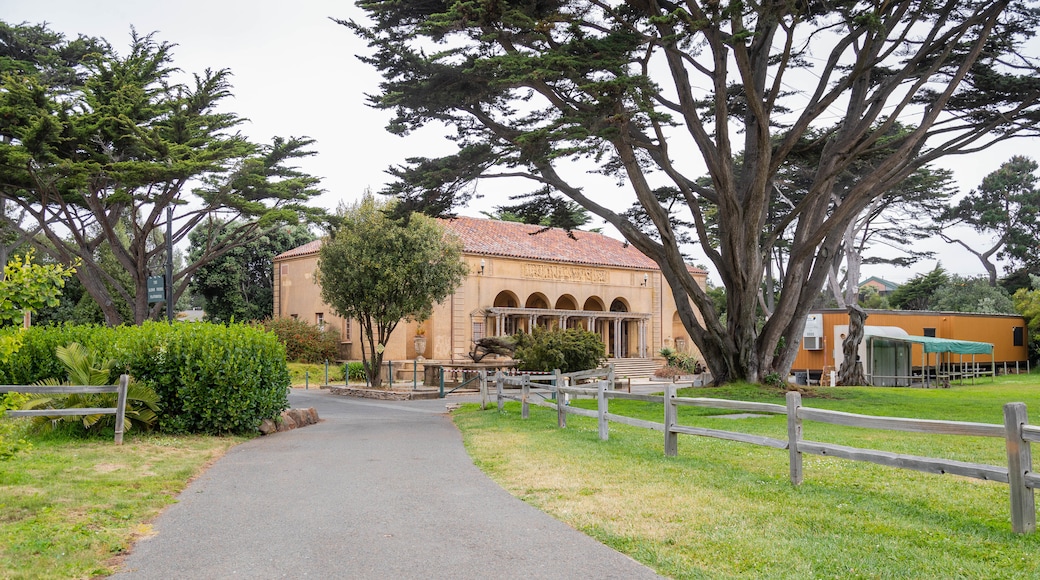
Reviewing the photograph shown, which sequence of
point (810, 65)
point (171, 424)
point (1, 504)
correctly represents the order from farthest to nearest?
point (810, 65), point (171, 424), point (1, 504)

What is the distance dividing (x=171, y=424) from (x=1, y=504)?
6042mm

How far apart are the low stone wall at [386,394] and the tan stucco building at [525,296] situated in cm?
851

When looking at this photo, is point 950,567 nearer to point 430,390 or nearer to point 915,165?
point 915,165

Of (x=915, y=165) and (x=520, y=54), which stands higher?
(x=520, y=54)

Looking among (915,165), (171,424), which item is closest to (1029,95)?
(915,165)

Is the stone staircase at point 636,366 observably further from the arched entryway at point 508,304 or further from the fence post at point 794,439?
the fence post at point 794,439

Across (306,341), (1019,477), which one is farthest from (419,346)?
(1019,477)

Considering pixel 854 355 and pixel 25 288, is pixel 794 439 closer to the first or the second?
pixel 25 288

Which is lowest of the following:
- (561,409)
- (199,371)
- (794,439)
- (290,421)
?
(290,421)

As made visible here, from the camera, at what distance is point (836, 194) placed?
36.0m

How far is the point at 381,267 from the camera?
2756 cm

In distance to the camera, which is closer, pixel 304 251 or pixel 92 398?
pixel 92 398

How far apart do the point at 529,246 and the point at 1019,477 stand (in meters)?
37.5

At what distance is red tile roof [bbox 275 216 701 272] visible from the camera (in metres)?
41.1
